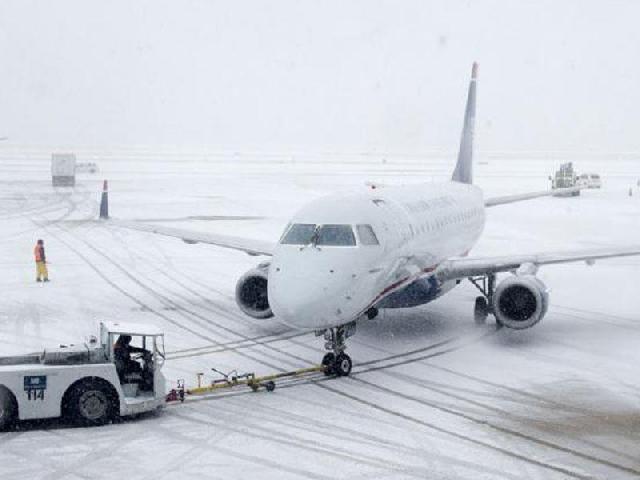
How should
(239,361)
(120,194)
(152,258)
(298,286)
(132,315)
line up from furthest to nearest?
1. (120,194)
2. (152,258)
3. (132,315)
4. (239,361)
5. (298,286)

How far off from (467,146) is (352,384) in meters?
20.6

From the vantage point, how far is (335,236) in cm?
2066

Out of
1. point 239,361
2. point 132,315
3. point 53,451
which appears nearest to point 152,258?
point 132,315

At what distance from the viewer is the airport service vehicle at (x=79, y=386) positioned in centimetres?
1650

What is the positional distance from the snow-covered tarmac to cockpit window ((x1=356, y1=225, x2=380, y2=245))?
11.0 ft

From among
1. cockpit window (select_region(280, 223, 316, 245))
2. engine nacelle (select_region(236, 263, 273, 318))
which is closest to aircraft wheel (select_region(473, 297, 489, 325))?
engine nacelle (select_region(236, 263, 273, 318))

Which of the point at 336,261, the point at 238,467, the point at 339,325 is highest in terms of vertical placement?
the point at 336,261

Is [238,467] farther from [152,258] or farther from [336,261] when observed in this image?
[152,258]

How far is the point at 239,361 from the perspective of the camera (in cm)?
2252

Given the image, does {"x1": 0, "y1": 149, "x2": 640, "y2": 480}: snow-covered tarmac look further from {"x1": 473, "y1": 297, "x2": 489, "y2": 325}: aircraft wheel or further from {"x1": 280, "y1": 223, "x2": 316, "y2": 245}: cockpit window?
{"x1": 280, "y1": 223, "x2": 316, "y2": 245}: cockpit window

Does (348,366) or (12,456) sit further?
(348,366)

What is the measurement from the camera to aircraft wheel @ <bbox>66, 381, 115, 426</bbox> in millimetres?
16844

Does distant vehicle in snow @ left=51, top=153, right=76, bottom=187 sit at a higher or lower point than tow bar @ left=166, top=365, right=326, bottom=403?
higher

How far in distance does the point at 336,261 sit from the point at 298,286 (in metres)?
1.31
